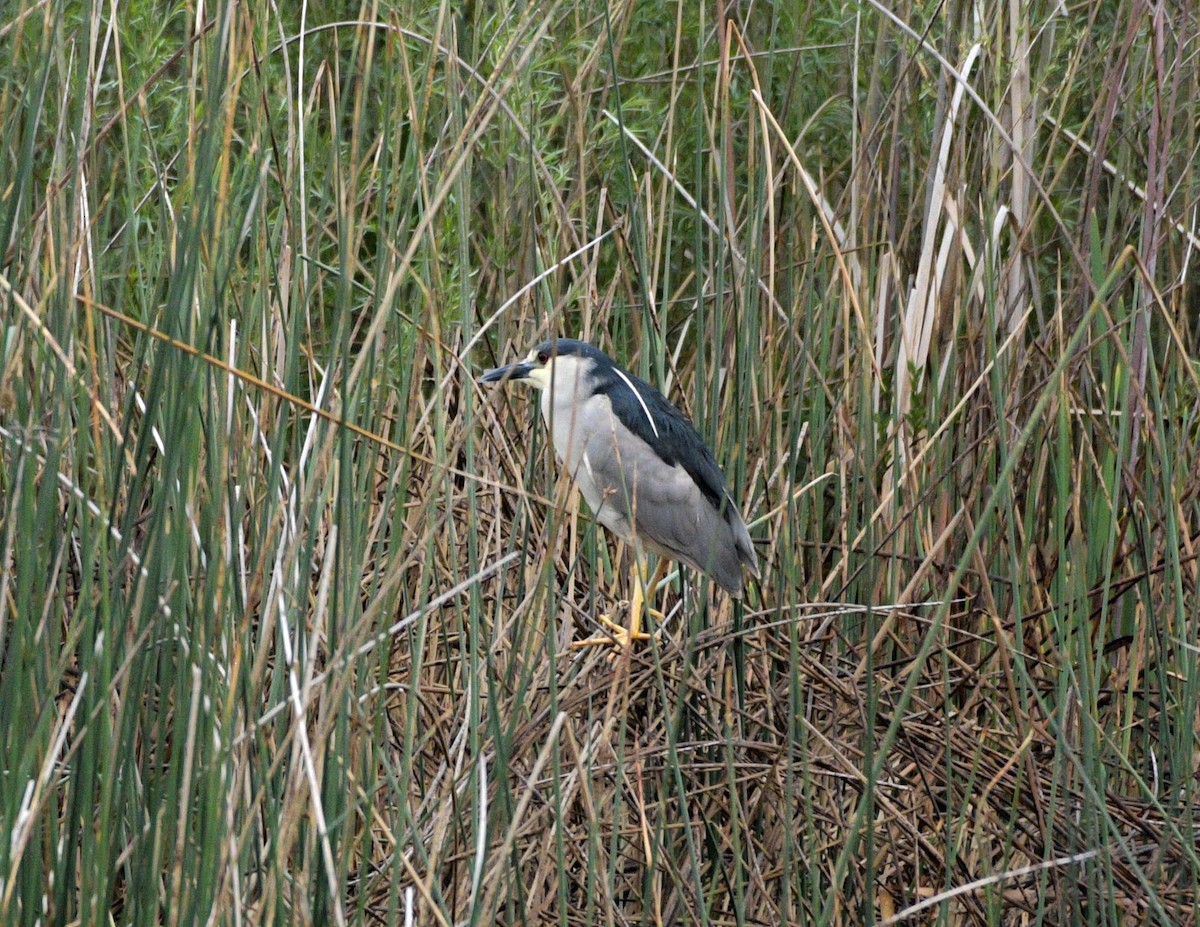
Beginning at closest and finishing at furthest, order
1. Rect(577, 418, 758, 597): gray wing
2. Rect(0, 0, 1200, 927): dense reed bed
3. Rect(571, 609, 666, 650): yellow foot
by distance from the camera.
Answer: Rect(0, 0, 1200, 927): dense reed bed
Rect(571, 609, 666, 650): yellow foot
Rect(577, 418, 758, 597): gray wing

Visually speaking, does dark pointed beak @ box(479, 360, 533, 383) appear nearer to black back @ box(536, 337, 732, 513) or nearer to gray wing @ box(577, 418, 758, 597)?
black back @ box(536, 337, 732, 513)

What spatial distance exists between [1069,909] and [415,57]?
1466 mm

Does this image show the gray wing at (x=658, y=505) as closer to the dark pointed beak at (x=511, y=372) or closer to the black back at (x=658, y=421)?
Answer: the black back at (x=658, y=421)

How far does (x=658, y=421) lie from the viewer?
2.12m

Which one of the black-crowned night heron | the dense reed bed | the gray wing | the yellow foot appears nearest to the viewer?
the dense reed bed

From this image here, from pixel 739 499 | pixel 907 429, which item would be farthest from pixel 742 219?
pixel 739 499

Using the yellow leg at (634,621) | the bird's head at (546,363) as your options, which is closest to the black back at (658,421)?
the bird's head at (546,363)

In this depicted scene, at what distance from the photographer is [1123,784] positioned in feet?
6.30

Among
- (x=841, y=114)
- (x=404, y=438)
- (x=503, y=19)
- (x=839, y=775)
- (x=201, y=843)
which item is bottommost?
(x=839, y=775)

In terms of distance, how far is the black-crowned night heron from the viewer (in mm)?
1991

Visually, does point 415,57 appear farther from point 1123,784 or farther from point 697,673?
point 1123,784

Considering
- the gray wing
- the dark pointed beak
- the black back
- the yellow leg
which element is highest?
the dark pointed beak

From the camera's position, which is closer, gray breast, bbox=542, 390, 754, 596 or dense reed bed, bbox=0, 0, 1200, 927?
dense reed bed, bbox=0, 0, 1200, 927

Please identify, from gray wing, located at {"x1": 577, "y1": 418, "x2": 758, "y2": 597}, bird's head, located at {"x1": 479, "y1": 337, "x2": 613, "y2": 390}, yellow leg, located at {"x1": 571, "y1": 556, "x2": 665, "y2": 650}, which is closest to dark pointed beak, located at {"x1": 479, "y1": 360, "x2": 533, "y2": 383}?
bird's head, located at {"x1": 479, "y1": 337, "x2": 613, "y2": 390}
